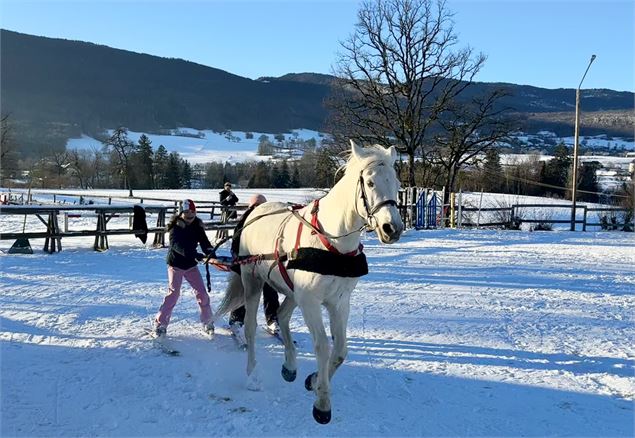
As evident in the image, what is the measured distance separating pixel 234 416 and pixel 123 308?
3746 millimetres

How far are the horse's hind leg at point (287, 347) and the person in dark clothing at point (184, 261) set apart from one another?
1.40m

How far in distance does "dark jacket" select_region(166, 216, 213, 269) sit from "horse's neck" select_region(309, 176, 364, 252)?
7.82 feet

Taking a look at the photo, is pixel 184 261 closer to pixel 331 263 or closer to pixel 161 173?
pixel 331 263

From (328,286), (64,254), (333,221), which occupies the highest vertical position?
(333,221)

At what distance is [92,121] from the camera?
169 meters

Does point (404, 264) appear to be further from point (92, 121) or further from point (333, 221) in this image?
point (92, 121)

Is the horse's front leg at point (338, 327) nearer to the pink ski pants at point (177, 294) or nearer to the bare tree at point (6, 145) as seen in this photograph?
the pink ski pants at point (177, 294)

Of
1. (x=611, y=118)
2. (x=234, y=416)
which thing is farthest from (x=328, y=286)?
(x=611, y=118)

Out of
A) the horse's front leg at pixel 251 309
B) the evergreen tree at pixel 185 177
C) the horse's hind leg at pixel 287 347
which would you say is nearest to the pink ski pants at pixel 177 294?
the horse's front leg at pixel 251 309

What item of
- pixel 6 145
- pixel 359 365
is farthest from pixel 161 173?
pixel 359 365

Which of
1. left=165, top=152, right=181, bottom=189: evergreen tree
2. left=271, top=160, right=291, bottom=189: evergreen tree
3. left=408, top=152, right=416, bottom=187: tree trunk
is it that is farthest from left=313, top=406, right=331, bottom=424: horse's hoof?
left=165, top=152, right=181, bottom=189: evergreen tree

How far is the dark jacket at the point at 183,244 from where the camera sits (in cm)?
580

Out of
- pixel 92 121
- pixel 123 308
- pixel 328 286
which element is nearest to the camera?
pixel 328 286

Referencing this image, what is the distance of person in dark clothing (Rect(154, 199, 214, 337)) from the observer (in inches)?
226
